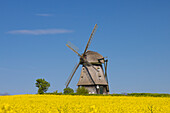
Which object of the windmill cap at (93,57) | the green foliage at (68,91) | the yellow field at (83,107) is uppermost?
the windmill cap at (93,57)

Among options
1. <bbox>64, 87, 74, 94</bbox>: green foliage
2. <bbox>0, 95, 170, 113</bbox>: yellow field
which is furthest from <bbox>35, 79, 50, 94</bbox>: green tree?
<bbox>0, 95, 170, 113</bbox>: yellow field

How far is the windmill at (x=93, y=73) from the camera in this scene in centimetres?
4459

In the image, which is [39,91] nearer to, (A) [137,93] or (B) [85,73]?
(B) [85,73]

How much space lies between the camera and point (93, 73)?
4503cm

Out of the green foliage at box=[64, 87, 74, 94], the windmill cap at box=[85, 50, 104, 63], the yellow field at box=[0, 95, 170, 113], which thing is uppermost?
Result: the windmill cap at box=[85, 50, 104, 63]

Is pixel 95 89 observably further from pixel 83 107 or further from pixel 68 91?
pixel 83 107

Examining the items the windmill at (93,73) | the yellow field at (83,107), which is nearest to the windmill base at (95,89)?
the windmill at (93,73)

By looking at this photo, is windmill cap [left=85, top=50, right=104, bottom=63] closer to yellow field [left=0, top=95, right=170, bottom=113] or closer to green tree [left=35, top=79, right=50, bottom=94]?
green tree [left=35, top=79, right=50, bottom=94]

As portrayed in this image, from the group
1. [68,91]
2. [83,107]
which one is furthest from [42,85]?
[83,107]

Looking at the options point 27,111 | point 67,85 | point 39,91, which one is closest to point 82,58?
point 67,85

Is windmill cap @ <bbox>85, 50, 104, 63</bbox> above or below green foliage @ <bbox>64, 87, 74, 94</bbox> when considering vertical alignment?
above

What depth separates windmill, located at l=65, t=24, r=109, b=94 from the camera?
4459cm

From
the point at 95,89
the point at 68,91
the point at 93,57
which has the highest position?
the point at 93,57

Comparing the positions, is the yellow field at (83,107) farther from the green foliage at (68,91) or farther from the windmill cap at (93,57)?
the windmill cap at (93,57)
